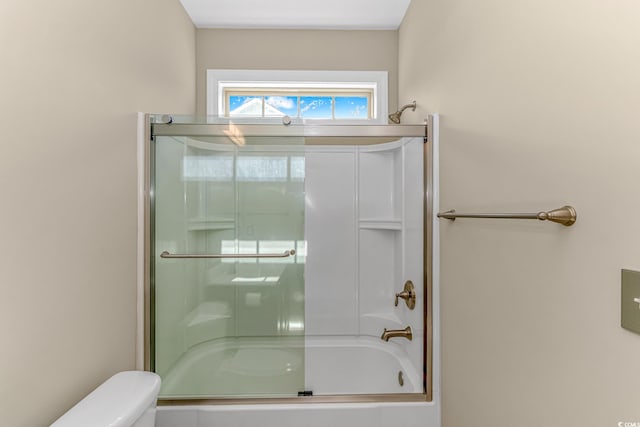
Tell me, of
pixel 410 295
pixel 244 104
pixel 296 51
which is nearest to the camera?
pixel 410 295

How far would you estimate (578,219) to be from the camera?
772 mm

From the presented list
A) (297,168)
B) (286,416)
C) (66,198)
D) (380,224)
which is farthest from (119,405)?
(380,224)

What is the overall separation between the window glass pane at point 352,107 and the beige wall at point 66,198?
1.43 meters

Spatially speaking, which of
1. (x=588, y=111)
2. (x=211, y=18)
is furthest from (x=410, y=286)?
(x=211, y=18)

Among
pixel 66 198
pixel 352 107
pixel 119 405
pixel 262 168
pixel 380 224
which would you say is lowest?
pixel 119 405

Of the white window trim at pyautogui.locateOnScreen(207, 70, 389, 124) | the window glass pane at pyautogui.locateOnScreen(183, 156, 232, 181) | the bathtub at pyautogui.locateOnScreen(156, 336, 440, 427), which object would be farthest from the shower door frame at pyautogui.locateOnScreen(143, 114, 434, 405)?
the white window trim at pyautogui.locateOnScreen(207, 70, 389, 124)

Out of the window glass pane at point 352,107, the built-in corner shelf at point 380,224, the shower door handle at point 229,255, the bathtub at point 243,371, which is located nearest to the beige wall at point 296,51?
the window glass pane at point 352,107

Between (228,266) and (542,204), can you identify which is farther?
(228,266)

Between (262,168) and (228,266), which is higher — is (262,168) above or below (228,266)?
above

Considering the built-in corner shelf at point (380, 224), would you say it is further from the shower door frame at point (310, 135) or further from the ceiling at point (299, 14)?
the ceiling at point (299, 14)

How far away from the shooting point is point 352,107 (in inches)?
104

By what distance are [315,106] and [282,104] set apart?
10.2 inches

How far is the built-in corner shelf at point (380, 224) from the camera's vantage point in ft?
7.31

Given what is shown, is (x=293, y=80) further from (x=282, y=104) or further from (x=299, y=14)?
(x=299, y=14)
